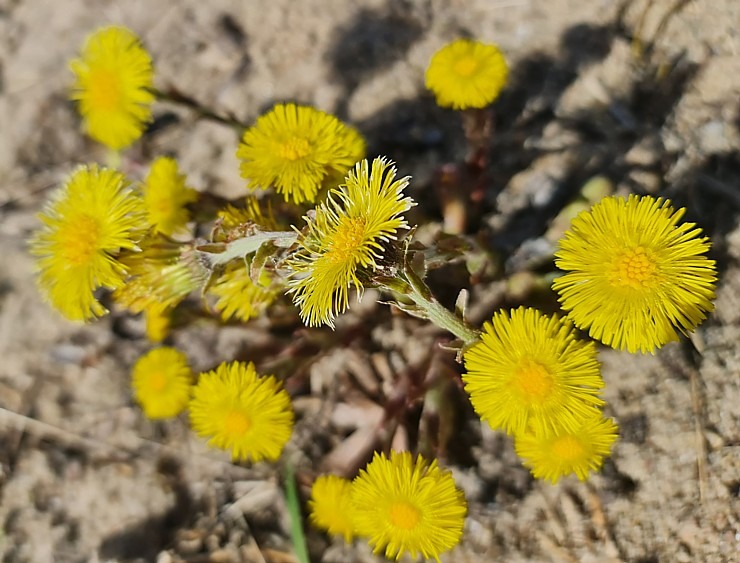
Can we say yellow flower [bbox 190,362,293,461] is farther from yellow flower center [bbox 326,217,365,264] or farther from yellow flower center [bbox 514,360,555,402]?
yellow flower center [bbox 514,360,555,402]

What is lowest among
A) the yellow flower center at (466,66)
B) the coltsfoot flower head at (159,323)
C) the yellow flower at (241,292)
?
the yellow flower at (241,292)

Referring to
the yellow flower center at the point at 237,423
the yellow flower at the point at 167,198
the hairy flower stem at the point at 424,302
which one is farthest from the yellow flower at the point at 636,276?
the yellow flower at the point at 167,198

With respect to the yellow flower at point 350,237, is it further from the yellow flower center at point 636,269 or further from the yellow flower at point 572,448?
the yellow flower at point 572,448

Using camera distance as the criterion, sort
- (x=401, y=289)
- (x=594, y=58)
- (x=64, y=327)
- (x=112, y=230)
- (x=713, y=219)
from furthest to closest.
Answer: (x=64, y=327) → (x=594, y=58) → (x=713, y=219) → (x=112, y=230) → (x=401, y=289)

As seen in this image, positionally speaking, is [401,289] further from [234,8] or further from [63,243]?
[234,8]

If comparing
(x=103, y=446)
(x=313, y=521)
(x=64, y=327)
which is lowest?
(x=313, y=521)

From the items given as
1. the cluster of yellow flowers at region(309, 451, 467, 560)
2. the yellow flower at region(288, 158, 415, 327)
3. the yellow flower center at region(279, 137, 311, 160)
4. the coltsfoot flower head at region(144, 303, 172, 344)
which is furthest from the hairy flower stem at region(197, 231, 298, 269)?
the cluster of yellow flowers at region(309, 451, 467, 560)

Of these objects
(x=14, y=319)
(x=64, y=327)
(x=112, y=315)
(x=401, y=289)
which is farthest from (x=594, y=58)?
(x=14, y=319)
